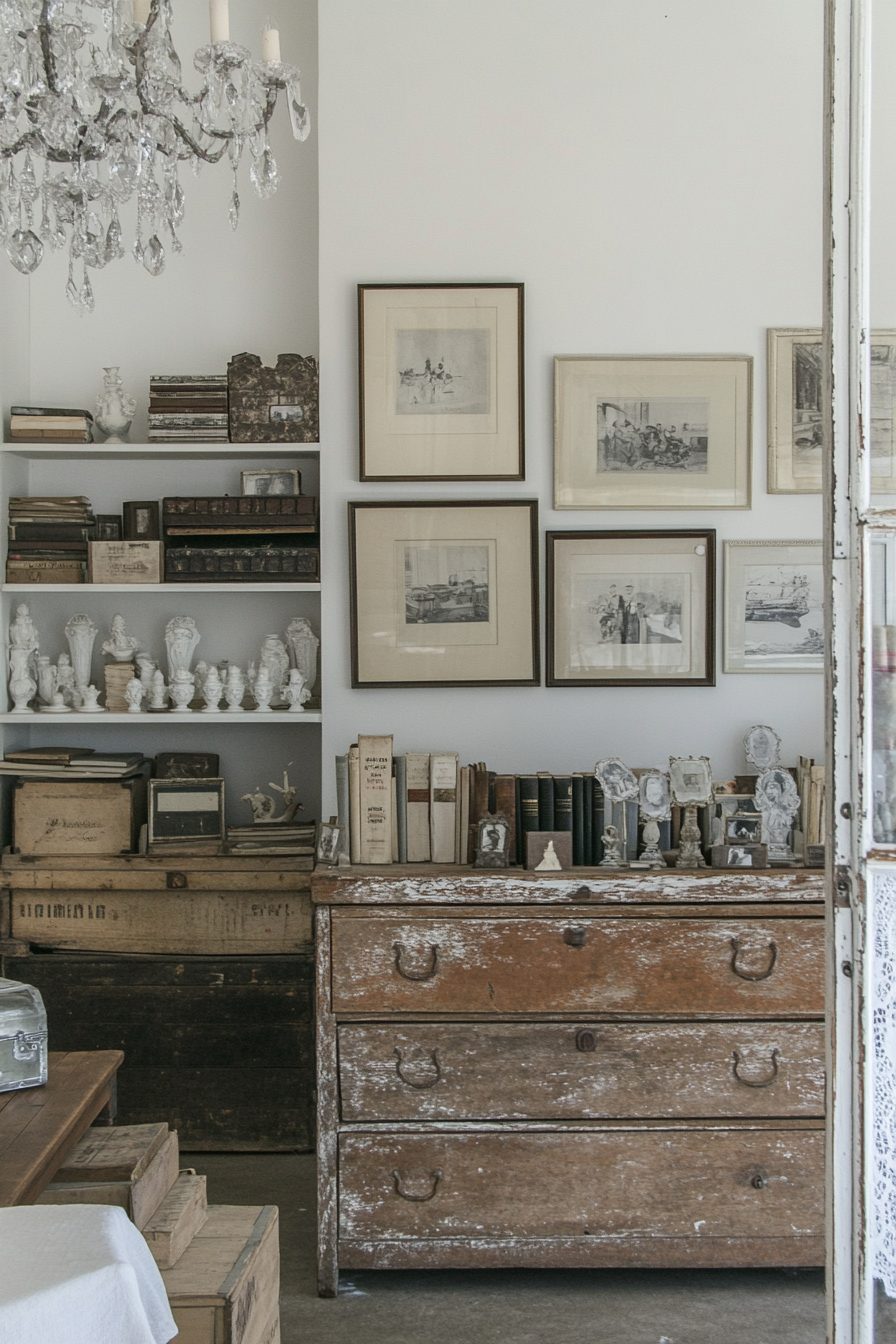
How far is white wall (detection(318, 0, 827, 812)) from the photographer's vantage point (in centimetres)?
306

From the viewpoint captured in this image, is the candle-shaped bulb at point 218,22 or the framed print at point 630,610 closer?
the candle-shaped bulb at point 218,22

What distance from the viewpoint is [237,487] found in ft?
11.6

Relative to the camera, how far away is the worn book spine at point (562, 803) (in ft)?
9.00

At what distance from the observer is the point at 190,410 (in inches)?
131

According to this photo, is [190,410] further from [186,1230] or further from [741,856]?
[186,1230]

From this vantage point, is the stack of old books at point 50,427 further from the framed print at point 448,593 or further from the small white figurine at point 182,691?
the framed print at point 448,593

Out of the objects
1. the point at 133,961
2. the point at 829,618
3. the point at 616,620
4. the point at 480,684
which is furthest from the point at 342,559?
the point at 829,618

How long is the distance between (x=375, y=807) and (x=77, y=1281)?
1784 mm

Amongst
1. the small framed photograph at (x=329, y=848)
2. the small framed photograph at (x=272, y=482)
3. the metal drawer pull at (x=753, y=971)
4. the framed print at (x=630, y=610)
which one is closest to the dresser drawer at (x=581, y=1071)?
the metal drawer pull at (x=753, y=971)

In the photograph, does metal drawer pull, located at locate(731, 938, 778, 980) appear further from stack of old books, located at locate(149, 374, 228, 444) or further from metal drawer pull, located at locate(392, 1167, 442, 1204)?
stack of old books, located at locate(149, 374, 228, 444)

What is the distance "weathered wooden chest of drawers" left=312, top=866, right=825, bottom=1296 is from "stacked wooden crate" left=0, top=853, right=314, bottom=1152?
2.30ft

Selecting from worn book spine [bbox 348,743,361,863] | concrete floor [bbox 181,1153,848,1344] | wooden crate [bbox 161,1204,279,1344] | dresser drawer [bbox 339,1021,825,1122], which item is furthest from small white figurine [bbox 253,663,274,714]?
wooden crate [bbox 161,1204,279,1344]

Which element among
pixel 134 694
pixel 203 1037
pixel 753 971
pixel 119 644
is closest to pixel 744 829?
pixel 753 971

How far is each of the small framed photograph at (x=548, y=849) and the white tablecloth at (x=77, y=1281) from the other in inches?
64.1
